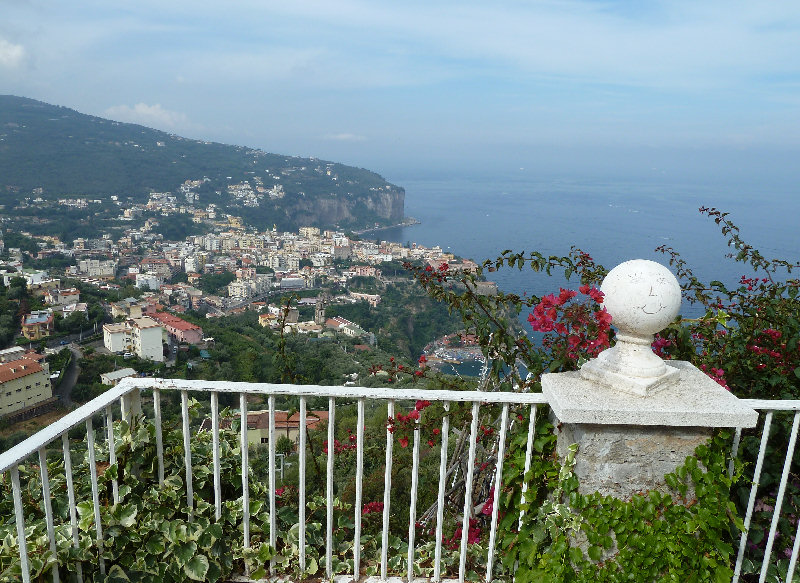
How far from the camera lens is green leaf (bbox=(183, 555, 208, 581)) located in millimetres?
1734

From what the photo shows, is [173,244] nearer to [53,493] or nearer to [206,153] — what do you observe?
[206,153]

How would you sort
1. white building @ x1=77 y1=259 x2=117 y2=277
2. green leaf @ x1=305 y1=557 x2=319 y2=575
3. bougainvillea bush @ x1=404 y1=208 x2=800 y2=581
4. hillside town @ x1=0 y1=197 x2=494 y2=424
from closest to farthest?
1. bougainvillea bush @ x1=404 y1=208 x2=800 y2=581
2. green leaf @ x1=305 y1=557 x2=319 y2=575
3. hillside town @ x1=0 y1=197 x2=494 y2=424
4. white building @ x1=77 y1=259 x2=117 y2=277

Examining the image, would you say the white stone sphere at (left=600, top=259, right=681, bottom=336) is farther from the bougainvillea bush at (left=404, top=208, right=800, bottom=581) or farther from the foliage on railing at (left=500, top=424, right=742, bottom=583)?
the foliage on railing at (left=500, top=424, right=742, bottom=583)

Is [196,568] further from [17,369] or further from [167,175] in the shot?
[167,175]

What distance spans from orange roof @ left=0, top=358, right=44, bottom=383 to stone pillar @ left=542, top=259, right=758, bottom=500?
21.8 meters

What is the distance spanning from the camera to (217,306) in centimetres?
4272

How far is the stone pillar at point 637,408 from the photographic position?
146 centimetres

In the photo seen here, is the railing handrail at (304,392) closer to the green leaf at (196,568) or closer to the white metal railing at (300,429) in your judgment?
the white metal railing at (300,429)

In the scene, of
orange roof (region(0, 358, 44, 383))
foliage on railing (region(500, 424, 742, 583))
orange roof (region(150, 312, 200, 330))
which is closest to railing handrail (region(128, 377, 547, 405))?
foliage on railing (region(500, 424, 742, 583))

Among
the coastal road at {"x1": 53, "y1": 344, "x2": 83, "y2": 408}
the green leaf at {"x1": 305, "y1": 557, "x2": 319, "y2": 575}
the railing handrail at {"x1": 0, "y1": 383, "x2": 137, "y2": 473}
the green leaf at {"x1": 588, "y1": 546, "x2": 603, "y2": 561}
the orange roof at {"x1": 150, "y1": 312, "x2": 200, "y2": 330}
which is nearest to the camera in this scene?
the railing handrail at {"x1": 0, "y1": 383, "x2": 137, "y2": 473}

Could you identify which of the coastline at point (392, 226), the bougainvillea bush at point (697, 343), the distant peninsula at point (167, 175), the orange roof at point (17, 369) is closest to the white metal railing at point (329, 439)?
the bougainvillea bush at point (697, 343)

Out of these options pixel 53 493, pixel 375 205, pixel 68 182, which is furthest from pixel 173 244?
pixel 53 493

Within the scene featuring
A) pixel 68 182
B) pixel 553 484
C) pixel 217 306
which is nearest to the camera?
pixel 553 484

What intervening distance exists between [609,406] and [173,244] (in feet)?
233
